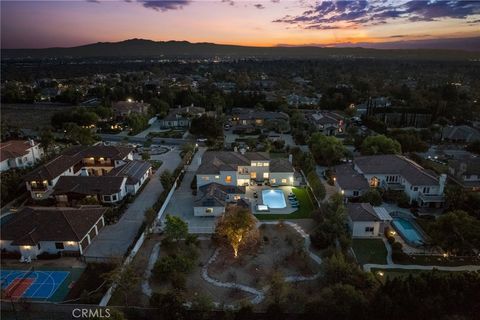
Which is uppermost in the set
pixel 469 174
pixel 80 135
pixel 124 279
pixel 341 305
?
pixel 80 135

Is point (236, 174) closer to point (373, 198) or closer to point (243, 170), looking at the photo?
point (243, 170)

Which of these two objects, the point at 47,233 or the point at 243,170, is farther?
the point at 243,170

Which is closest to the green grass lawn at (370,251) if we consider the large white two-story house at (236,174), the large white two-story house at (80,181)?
the large white two-story house at (236,174)

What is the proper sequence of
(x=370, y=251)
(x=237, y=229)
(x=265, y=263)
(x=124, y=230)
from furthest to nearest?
(x=124, y=230)
(x=370, y=251)
(x=237, y=229)
(x=265, y=263)

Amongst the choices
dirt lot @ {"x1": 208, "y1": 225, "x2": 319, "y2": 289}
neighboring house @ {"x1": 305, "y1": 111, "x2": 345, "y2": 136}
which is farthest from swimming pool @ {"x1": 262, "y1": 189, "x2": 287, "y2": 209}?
neighboring house @ {"x1": 305, "y1": 111, "x2": 345, "y2": 136}

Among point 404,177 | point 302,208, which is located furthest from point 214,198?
point 404,177

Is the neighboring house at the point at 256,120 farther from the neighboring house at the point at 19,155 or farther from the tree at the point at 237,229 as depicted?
the tree at the point at 237,229

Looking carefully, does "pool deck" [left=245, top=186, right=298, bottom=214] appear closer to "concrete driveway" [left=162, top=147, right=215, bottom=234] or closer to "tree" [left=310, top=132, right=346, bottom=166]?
"concrete driveway" [left=162, top=147, right=215, bottom=234]
